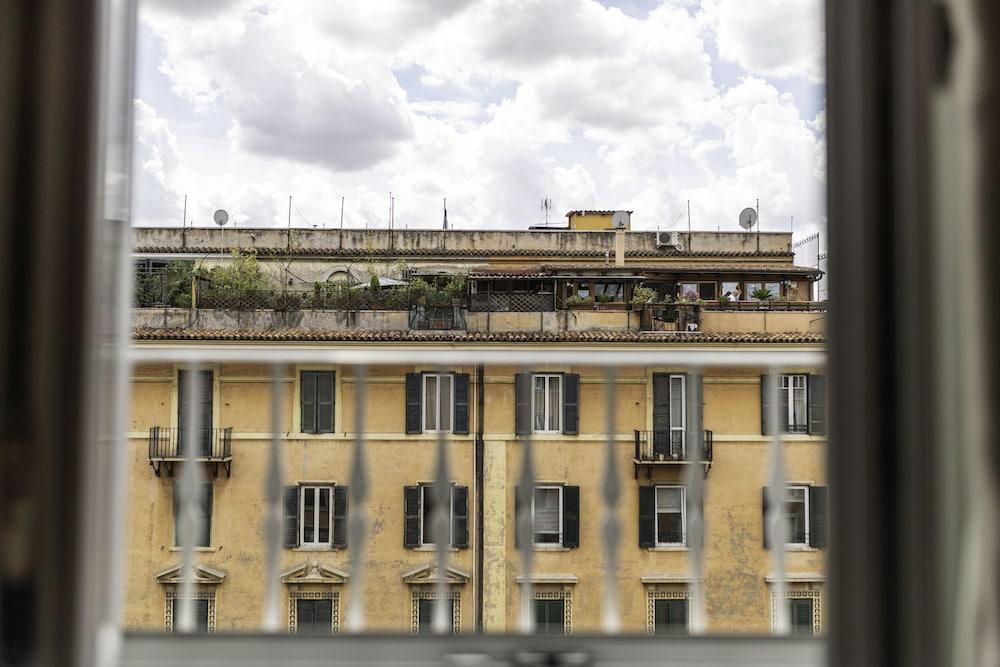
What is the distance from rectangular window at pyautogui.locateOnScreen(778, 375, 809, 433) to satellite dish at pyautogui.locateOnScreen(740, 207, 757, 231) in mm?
2166

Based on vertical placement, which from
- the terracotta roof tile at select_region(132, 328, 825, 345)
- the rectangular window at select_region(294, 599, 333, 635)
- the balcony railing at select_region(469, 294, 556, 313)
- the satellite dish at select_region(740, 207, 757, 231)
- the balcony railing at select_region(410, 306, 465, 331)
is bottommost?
the rectangular window at select_region(294, 599, 333, 635)

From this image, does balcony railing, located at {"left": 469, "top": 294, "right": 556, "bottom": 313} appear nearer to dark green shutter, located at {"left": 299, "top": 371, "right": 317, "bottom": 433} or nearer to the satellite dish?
the satellite dish

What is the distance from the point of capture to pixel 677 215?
9.30m

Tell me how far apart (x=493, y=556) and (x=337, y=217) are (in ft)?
13.4

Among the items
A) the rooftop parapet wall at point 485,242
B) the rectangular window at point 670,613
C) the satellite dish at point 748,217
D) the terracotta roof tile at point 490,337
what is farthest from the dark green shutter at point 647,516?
the satellite dish at point 748,217

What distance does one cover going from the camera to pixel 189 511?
2.10 m

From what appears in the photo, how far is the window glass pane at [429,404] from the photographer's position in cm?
863

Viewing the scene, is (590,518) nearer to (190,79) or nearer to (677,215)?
(677,215)

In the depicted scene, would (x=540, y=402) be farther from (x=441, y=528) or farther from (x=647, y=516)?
(x=441, y=528)

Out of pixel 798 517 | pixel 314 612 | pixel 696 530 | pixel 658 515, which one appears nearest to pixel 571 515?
pixel 658 515

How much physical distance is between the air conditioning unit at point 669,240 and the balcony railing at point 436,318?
2389mm

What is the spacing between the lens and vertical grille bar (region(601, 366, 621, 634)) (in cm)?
198

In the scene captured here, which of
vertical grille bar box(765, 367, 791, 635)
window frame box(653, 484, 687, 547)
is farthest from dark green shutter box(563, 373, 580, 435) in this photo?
vertical grille bar box(765, 367, 791, 635)

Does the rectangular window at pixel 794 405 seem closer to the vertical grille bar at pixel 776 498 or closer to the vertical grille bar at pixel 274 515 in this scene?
the vertical grille bar at pixel 776 498
